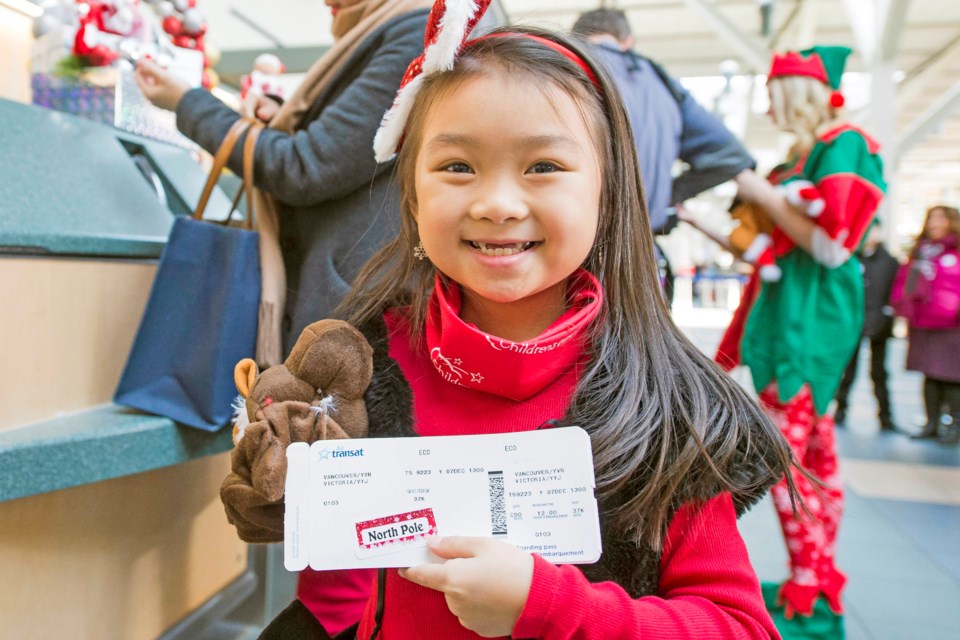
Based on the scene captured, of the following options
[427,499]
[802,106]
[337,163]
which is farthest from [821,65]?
[427,499]

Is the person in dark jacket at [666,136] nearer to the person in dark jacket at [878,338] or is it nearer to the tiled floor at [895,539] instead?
the tiled floor at [895,539]

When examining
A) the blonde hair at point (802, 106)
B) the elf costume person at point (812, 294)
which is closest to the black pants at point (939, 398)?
the elf costume person at point (812, 294)

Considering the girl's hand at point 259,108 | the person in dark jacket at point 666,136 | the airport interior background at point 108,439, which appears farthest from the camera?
the person in dark jacket at point 666,136

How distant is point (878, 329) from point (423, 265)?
472 cm

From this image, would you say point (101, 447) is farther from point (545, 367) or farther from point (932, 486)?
point (932, 486)

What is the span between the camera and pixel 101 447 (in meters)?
1.21

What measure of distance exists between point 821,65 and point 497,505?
1817 mm

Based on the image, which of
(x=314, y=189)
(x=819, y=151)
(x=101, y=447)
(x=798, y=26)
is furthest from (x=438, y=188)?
(x=798, y=26)

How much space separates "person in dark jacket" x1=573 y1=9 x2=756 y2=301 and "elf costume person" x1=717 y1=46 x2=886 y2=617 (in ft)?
0.50

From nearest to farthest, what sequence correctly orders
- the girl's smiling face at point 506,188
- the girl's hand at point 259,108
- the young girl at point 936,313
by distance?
1. the girl's smiling face at point 506,188
2. the girl's hand at point 259,108
3. the young girl at point 936,313

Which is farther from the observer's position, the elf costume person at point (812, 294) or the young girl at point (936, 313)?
the young girl at point (936, 313)

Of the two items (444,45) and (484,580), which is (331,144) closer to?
(444,45)

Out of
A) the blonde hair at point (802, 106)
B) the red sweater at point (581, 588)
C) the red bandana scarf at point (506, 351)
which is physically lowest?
the red sweater at point (581, 588)

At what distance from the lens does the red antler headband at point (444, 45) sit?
0.83 m
